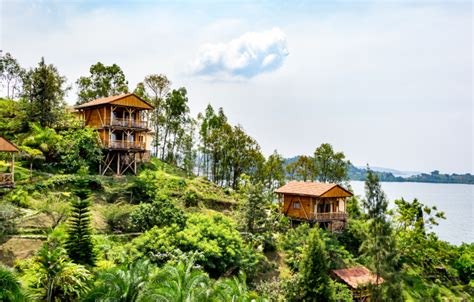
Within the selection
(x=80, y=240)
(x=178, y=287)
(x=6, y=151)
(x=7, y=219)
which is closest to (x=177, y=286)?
(x=178, y=287)

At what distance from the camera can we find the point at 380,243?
79.7ft

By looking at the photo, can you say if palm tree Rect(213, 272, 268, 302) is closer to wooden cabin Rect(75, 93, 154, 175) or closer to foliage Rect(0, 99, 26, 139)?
wooden cabin Rect(75, 93, 154, 175)

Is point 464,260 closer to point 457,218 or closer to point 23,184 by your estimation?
point 23,184

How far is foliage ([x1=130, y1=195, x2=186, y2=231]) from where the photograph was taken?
23.4 meters

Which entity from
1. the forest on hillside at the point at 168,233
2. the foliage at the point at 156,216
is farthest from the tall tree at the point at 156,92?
the foliage at the point at 156,216

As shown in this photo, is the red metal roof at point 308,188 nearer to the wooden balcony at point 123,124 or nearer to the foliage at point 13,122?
the wooden balcony at point 123,124

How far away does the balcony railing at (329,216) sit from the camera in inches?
1289

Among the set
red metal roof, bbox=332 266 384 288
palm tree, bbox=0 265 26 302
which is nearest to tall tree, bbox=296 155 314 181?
red metal roof, bbox=332 266 384 288

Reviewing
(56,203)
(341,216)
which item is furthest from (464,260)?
(56,203)

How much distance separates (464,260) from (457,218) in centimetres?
4625

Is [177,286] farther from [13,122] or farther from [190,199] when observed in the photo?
[13,122]

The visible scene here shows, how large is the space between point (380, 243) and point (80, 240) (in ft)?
59.8

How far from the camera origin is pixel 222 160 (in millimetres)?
45406

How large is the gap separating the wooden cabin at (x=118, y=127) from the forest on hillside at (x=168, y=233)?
138 cm
